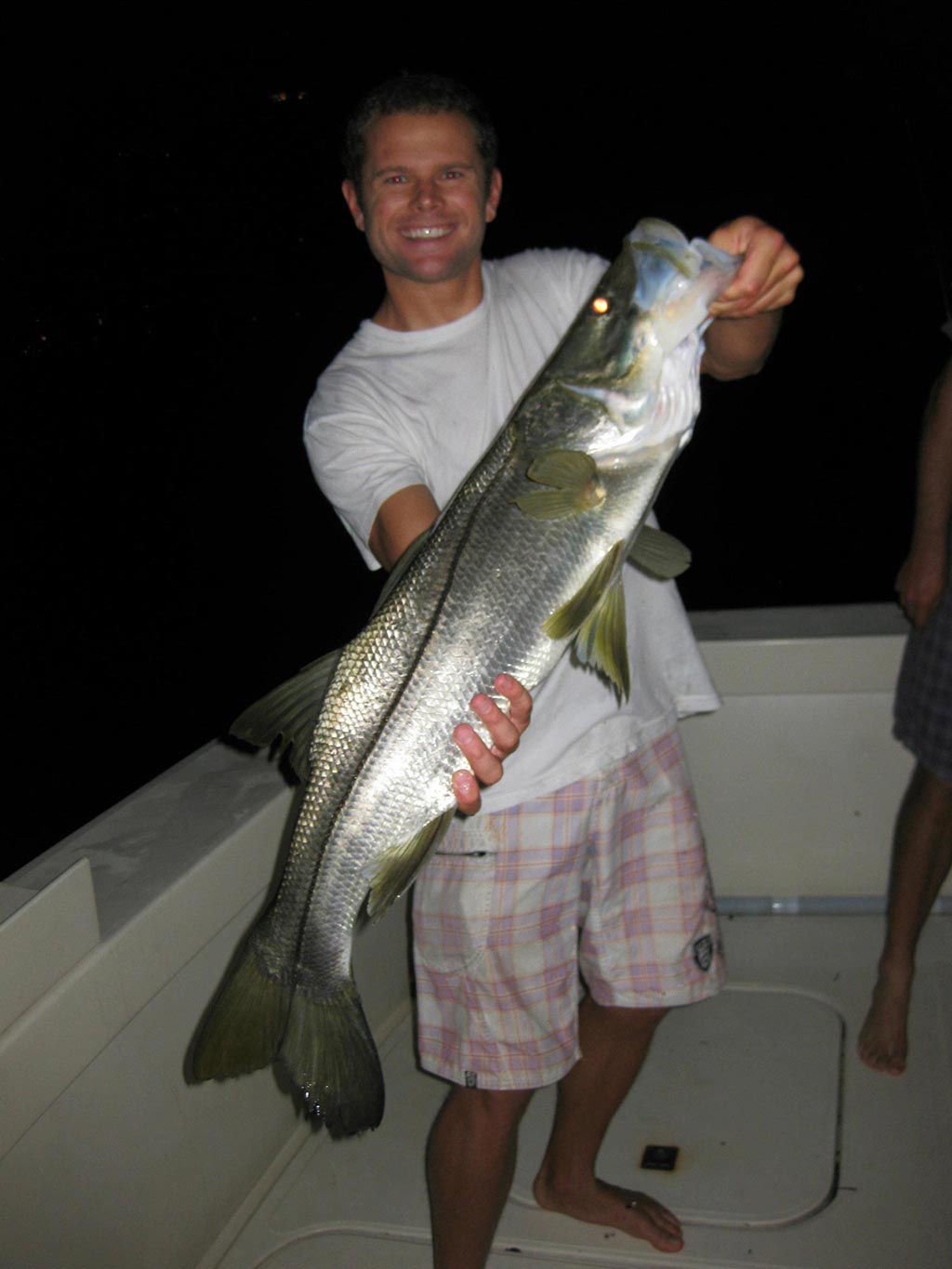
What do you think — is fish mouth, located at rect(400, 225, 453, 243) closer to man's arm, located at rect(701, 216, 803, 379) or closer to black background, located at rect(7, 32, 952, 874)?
man's arm, located at rect(701, 216, 803, 379)

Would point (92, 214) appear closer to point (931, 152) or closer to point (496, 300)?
point (931, 152)

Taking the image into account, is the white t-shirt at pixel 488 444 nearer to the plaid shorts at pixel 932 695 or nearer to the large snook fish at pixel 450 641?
the large snook fish at pixel 450 641

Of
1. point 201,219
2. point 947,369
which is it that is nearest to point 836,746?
point 947,369

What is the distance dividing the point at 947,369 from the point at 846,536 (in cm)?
1794

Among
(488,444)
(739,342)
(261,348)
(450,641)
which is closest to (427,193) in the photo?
(488,444)

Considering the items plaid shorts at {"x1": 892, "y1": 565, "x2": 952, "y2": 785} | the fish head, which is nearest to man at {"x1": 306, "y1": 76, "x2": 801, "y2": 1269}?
the fish head

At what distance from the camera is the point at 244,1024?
1967 millimetres

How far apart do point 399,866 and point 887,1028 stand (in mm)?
1827

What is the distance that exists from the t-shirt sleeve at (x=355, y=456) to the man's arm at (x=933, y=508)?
5.30 feet

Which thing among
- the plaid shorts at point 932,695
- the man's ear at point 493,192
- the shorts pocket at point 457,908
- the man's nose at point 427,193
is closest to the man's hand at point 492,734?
the shorts pocket at point 457,908

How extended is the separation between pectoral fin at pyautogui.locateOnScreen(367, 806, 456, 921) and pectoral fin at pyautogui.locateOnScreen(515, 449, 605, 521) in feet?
2.05

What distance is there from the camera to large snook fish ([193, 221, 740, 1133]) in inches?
70.6

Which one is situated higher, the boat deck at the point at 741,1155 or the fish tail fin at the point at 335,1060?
the fish tail fin at the point at 335,1060

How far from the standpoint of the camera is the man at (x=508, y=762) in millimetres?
2326
